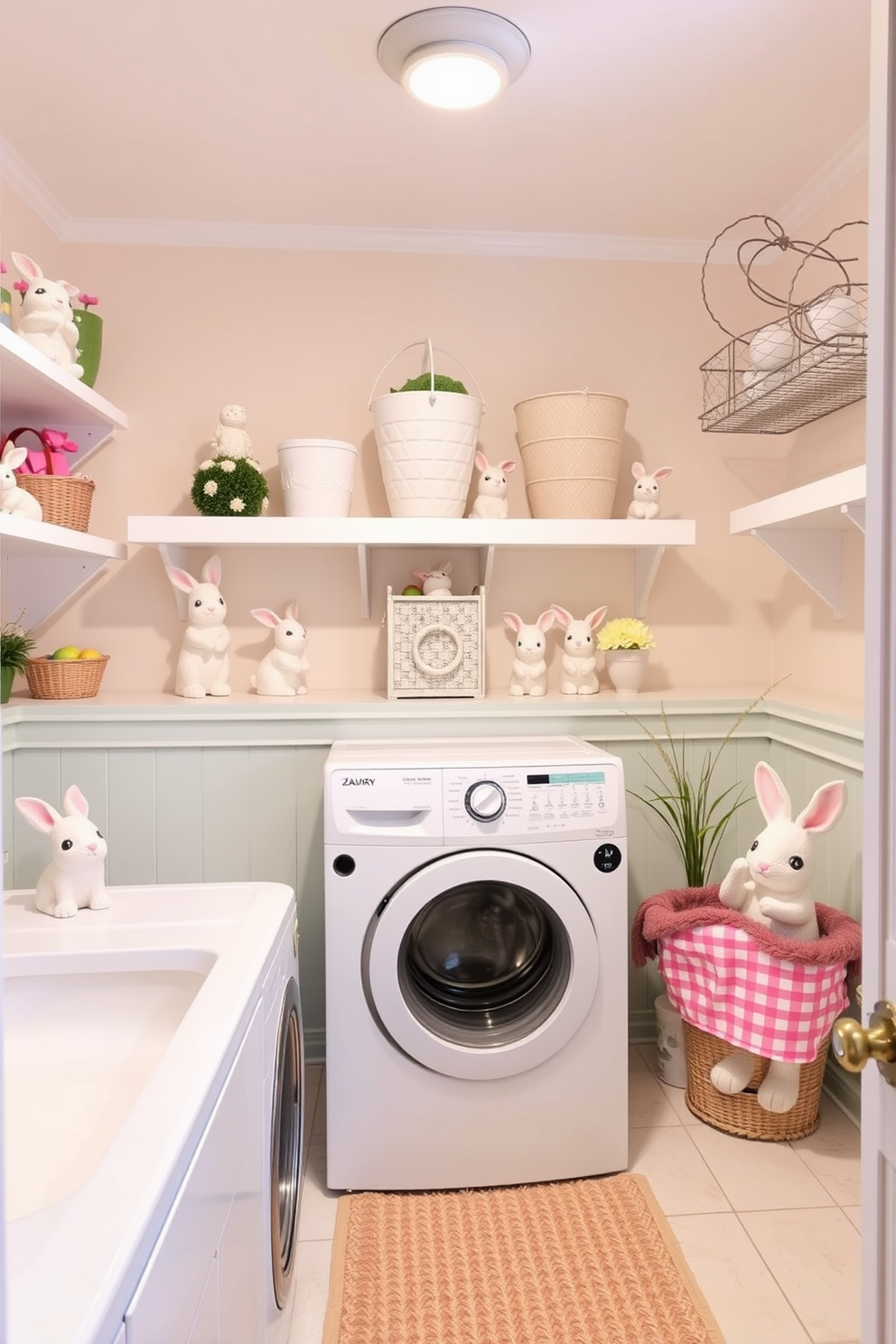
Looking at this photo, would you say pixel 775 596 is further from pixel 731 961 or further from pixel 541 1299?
pixel 541 1299

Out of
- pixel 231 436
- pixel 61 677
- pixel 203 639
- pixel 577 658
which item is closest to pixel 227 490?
pixel 231 436

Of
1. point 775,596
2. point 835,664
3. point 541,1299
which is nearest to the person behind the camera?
point 541,1299

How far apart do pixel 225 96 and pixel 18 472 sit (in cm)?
97

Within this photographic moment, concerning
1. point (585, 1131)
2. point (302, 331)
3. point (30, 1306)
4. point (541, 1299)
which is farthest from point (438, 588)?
point (30, 1306)

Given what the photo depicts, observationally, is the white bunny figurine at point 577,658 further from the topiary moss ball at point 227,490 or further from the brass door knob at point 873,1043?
the brass door knob at point 873,1043

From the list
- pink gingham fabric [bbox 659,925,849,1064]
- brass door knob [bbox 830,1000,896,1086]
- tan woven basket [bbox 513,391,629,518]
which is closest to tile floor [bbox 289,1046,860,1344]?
pink gingham fabric [bbox 659,925,849,1064]

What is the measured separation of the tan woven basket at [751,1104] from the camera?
7.23 ft

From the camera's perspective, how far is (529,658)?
8.71 ft

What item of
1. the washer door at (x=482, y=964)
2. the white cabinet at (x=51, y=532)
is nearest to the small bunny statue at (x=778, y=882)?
the washer door at (x=482, y=964)

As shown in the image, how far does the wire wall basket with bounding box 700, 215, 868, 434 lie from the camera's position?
6.49 feet

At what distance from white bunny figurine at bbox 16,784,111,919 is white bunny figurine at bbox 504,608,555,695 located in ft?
4.30

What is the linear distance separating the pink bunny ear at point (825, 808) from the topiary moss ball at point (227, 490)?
5.06ft

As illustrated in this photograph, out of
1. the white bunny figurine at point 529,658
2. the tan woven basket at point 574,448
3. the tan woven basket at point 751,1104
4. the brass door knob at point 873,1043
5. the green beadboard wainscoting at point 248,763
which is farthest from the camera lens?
the white bunny figurine at point 529,658

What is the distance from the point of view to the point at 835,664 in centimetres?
251
